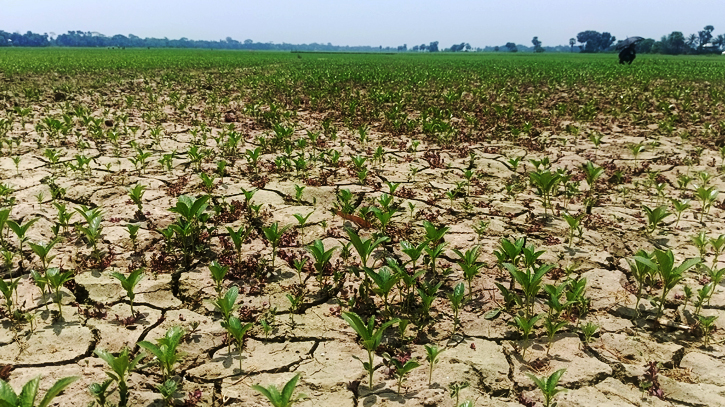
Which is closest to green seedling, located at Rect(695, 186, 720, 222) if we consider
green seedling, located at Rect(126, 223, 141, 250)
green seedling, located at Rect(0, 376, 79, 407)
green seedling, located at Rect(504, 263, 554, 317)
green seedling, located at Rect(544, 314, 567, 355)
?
green seedling, located at Rect(504, 263, 554, 317)

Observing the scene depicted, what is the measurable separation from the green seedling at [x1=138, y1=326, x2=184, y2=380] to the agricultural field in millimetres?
12

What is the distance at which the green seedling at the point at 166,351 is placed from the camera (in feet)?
7.73

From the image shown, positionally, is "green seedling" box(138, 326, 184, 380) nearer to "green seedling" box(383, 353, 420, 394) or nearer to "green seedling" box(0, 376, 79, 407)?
"green seedling" box(0, 376, 79, 407)

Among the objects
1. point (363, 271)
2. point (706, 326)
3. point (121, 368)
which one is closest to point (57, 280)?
point (121, 368)

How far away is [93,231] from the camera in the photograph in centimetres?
359

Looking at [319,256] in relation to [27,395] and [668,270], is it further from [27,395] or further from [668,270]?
[668,270]

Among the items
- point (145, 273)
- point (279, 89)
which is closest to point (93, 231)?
point (145, 273)

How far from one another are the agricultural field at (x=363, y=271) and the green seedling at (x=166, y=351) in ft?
0.04

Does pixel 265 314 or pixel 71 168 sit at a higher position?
pixel 71 168

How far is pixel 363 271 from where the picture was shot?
10.7ft

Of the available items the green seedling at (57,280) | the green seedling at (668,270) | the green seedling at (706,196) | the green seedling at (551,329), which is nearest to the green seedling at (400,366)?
the green seedling at (551,329)

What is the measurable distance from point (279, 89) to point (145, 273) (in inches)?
396

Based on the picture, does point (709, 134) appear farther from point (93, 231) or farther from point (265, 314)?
point (93, 231)

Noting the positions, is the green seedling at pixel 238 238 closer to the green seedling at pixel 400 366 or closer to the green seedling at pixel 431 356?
the green seedling at pixel 400 366
